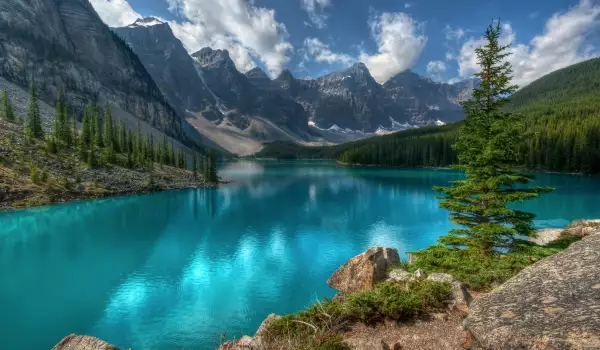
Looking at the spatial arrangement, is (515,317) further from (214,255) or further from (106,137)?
(106,137)

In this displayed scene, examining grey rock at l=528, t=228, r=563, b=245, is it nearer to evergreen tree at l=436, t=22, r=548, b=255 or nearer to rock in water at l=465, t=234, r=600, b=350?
evergreen tree at l=436, t=22, r=548, b=255

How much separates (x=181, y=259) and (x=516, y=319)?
32957 mm

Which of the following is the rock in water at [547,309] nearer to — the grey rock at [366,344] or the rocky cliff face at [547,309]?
the rocky cliff face at [547,309]

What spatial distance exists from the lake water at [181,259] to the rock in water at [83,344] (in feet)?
29.4

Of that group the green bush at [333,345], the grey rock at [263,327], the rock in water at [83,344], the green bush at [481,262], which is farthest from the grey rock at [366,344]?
the green bush at [481,262]

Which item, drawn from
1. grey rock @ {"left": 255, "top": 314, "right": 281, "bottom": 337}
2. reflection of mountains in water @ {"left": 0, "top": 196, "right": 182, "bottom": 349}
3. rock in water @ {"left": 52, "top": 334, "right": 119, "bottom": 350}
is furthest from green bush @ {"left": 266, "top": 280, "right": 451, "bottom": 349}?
reflection of mountains in water @ {"left": 0, "top": 196, "right": 182, "bottom": 349}

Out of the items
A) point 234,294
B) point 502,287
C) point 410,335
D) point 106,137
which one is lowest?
point 234,294

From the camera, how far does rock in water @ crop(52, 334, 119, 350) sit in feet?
29.5

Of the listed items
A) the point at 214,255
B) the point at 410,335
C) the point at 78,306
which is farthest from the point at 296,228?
the point at 410,335

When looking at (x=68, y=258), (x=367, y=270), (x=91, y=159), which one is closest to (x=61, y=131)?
(x=91, y=159)

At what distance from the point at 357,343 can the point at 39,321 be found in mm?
21928

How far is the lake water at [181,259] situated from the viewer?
2002 centimetres

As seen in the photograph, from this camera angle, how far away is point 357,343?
8445 millimetres

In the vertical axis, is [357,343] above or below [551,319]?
below
